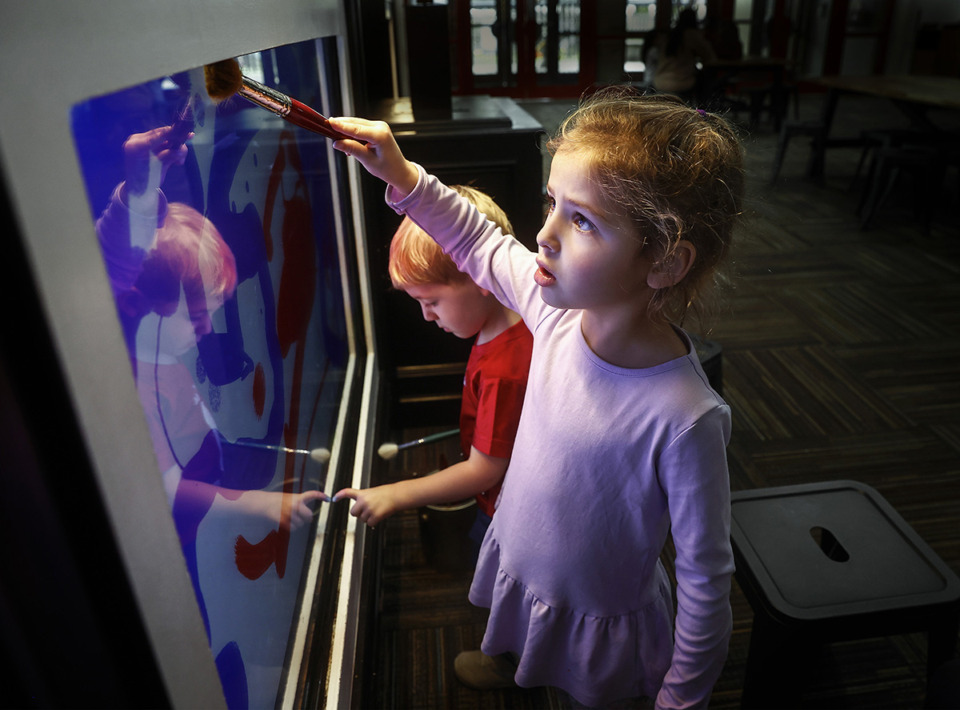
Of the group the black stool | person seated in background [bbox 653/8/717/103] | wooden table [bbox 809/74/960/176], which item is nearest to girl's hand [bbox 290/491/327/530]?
the black stool

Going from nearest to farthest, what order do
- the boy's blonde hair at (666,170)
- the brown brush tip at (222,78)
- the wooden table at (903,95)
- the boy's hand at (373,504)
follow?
1. the brown brush tip at (222,78)
2. the boy's blonde hair at (666,170)
3. the boy's hand at (373,504)
4. the wooden table at (903,95)

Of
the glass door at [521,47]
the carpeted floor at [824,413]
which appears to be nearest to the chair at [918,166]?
the carpeted floor at [824,413]

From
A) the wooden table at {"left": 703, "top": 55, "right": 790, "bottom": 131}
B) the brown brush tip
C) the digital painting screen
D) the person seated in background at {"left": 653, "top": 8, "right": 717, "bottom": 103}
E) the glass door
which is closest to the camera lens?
the digital painting screen

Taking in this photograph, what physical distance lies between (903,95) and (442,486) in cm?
419

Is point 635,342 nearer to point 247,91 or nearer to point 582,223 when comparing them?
point 582,223

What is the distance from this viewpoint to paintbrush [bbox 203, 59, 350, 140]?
1.74ft

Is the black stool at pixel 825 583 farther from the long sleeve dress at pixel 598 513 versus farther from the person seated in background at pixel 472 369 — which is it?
the person seated in background at pixel 472 369

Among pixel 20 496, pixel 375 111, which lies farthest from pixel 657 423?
pixel 375 111

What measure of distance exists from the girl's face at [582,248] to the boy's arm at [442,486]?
1.22 ft

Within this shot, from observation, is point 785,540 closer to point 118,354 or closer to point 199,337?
point 199,337

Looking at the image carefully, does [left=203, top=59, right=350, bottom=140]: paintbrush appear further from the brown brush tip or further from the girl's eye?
the girl's eye

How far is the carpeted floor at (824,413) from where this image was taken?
4.01 feet

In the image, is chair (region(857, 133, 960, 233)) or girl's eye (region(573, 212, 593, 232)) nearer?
girl's eye (region(573, 212, 593, 232))

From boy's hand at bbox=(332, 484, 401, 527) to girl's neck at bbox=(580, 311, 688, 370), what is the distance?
40 cm
